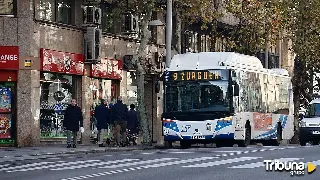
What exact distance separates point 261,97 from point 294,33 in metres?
17.8

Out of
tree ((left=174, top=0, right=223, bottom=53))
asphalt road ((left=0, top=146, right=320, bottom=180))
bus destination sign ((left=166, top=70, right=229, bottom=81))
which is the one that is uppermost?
tree ((left=174, top=0, right=223, bottom=53))

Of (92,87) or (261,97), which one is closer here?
(261,97)

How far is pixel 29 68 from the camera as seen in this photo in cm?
3509

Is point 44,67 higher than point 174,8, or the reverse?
point 174,8

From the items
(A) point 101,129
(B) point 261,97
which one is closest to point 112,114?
(A) point 101,129

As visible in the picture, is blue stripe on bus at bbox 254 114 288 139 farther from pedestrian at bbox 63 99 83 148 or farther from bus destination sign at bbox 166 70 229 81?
pedestrian at bbox 63 99 83 148

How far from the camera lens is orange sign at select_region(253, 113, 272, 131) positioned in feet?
118

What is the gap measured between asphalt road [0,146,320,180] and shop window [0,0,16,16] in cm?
1294

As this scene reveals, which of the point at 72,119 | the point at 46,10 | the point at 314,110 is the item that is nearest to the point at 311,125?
the point at 314,110

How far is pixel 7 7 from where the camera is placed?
114 ft

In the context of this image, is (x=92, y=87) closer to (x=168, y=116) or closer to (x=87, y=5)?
(x=87, y=5)

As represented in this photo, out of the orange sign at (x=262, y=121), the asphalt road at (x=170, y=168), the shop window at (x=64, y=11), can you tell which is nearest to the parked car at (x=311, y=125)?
the orange sign at (x=262, y=121)

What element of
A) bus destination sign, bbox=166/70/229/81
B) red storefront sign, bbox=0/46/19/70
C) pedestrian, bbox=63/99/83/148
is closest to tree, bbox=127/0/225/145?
bus destination sign, bbox=166/70/229/81

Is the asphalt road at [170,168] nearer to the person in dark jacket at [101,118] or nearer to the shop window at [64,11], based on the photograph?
the person in dark jacket at [101,118]
